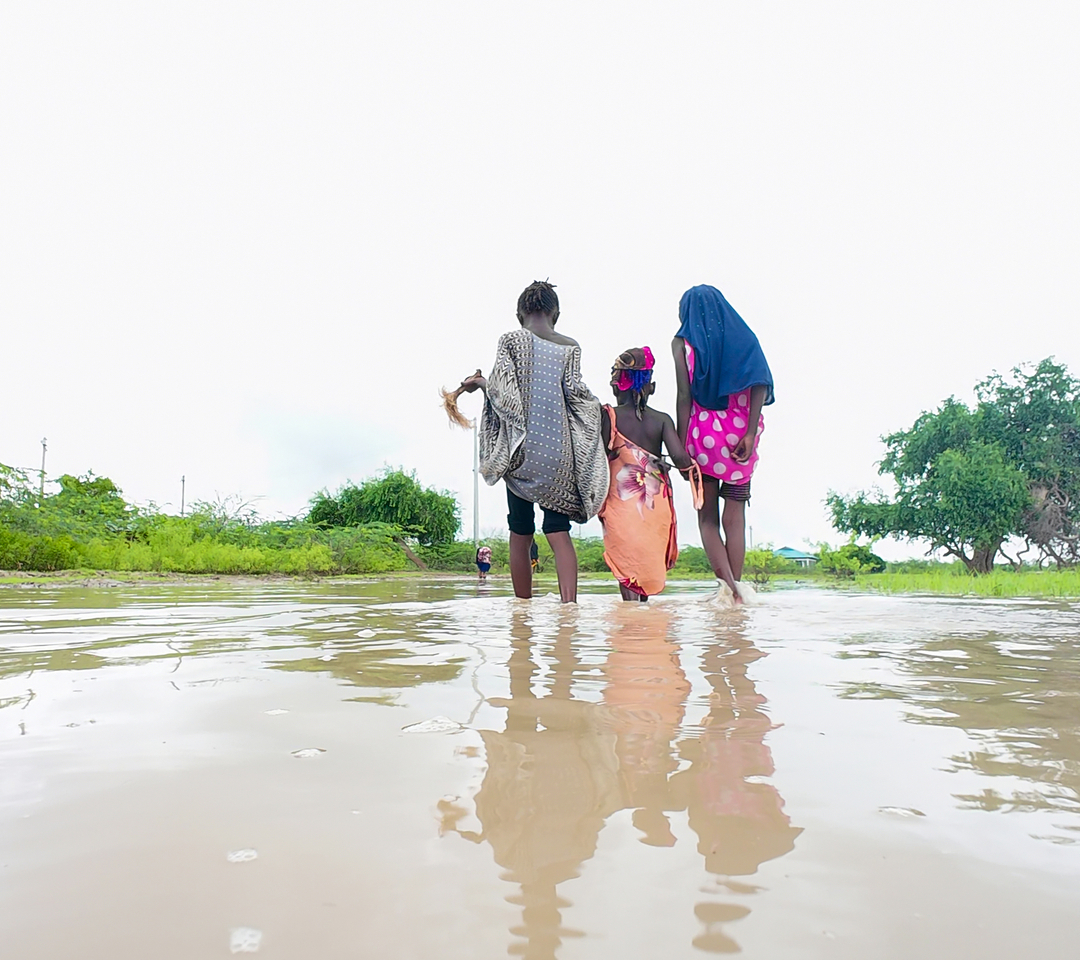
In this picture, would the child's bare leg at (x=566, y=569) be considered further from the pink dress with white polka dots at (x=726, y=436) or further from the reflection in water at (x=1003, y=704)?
the reflection in water at (x=1003, y=704)

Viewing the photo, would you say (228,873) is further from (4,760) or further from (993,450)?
(993,450)

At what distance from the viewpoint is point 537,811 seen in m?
0.98

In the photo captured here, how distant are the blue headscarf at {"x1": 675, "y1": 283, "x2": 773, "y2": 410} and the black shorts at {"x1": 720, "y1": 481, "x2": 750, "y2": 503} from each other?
489 millimetres

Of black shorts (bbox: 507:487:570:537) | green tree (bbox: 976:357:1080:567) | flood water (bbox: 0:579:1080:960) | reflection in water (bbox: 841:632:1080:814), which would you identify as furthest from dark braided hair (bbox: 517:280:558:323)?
green tree (bbox: 976:357:1080:567)

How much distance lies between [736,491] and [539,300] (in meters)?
1.72

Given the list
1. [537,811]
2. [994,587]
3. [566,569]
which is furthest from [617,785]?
[994,587]

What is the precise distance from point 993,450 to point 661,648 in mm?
27189

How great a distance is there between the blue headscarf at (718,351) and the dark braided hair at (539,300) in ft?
2.68

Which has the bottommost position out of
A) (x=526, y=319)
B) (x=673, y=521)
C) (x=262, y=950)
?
(x=262, y=950)

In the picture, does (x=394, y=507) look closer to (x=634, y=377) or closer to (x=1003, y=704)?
(x=634, y=377)

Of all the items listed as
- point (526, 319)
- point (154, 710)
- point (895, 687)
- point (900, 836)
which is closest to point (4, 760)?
point (154, 710)

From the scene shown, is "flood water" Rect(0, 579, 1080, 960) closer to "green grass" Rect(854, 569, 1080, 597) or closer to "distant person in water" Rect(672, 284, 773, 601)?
"distant person in water" Rect(672, 284, 773, 601)

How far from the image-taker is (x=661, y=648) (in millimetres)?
2539

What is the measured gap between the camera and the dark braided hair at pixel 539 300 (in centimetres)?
507
